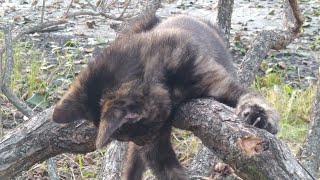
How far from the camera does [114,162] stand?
3539mm

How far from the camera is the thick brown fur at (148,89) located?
262cm

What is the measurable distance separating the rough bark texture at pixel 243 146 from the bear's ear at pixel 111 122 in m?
0.26

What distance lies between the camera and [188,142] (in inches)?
178

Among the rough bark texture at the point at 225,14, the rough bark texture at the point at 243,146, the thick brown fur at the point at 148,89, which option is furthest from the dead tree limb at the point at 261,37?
the rough bark texture at the point at 243,146

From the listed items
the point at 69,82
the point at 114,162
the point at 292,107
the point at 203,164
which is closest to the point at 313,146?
the point at 203,164

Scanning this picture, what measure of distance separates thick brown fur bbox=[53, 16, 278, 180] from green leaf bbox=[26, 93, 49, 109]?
1783mm

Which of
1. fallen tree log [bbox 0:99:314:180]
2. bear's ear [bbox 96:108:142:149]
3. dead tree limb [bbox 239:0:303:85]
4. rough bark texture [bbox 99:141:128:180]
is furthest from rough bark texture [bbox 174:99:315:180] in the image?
dead tree limb [bbox 239:0:303:85]

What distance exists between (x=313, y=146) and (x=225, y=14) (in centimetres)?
126

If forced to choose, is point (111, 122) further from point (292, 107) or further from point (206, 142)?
point (292, 107)

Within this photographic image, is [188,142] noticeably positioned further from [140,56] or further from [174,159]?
[140,56]

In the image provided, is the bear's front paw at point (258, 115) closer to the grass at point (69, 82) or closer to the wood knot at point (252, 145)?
the wood knot at point (252, 145)

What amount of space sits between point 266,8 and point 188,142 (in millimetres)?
3718

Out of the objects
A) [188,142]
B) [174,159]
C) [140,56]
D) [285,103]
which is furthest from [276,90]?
[140,56]

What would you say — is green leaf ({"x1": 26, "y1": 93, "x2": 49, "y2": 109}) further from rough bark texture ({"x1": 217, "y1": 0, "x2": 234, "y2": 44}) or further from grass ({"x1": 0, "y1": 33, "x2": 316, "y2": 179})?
rough bark texture ({"x1": 217, "y1": 0, "x2": 234, "y2": 44})
